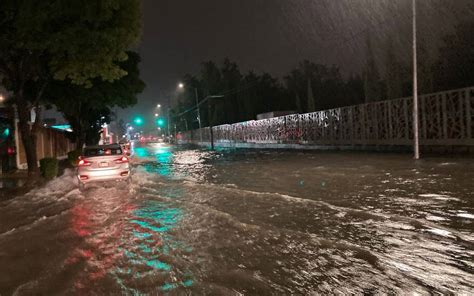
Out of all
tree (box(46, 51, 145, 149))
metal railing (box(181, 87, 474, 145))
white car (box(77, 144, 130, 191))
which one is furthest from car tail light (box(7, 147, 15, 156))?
metal railing (box(181, 87, 474, 145))

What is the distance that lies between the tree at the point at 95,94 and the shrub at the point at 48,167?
19.3 ft

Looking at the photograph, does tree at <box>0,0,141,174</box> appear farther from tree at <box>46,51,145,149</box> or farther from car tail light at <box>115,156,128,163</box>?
car tail light at <box>115,156,128,163</box>

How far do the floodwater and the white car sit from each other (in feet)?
4.48

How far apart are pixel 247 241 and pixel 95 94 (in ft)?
69.7

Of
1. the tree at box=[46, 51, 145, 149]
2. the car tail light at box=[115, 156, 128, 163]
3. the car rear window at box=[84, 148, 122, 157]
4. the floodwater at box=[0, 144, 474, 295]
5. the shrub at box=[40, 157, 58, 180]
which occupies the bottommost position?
the floodwater at box=[0, 144, 474, 295]

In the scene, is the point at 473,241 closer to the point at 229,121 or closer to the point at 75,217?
the point at 75,217

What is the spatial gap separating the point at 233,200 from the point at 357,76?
69465 millimetres

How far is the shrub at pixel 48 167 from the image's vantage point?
18.1 meters

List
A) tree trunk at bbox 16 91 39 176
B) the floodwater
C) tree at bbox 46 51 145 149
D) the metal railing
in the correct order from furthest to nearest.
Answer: tree at bbox 46 51 145 149 < the metal railing < tree trunk at bbox 16 91 39 176 < the floodwater

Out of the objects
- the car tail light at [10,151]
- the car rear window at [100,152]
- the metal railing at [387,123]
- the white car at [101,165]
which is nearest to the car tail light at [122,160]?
the white car at [101,165]

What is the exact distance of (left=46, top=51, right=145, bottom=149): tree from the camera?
23.5 metres

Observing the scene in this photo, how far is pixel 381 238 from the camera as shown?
6762 mm

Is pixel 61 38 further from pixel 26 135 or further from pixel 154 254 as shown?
pixel 154 254

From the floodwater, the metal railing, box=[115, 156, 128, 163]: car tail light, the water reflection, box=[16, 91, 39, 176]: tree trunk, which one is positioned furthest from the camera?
the metal railing
